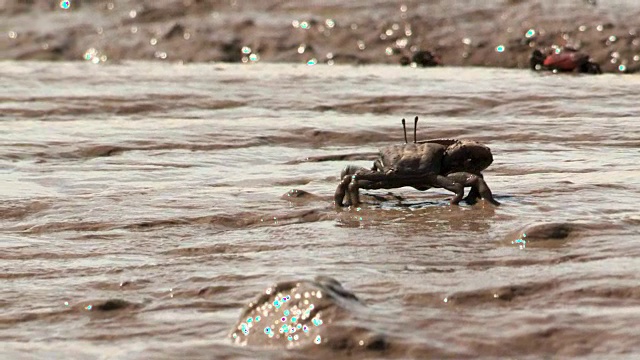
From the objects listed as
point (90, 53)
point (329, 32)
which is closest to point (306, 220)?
point (329, 32)

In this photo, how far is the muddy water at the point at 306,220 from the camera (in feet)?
12.3

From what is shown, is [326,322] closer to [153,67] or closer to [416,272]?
[416,272]

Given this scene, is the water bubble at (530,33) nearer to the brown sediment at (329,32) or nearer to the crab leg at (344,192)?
the brown sediment at (329,32)

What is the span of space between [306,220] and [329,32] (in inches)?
257

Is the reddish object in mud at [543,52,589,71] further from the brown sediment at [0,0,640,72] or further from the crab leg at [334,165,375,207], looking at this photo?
the crab leg at [334,165,375,207]

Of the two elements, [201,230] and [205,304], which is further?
[201,230]

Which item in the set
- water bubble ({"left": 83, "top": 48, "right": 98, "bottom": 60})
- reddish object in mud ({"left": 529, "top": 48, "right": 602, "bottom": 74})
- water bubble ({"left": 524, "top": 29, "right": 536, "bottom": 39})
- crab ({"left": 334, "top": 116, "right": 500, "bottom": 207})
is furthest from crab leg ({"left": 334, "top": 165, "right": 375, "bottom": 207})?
water bubble ({"left": 83, "top": 48, "right": 98, "bottom": 60})

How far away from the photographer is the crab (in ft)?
17.5

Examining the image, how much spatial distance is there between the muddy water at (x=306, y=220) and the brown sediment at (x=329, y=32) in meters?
1.37

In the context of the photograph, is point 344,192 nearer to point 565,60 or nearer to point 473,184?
point 473,184

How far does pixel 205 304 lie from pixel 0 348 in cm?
62

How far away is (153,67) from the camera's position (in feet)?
36.4

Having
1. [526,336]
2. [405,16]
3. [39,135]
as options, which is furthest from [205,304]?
[405,16]

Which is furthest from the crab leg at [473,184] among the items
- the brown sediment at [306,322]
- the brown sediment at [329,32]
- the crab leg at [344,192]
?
the brown sediment at [329,32]
